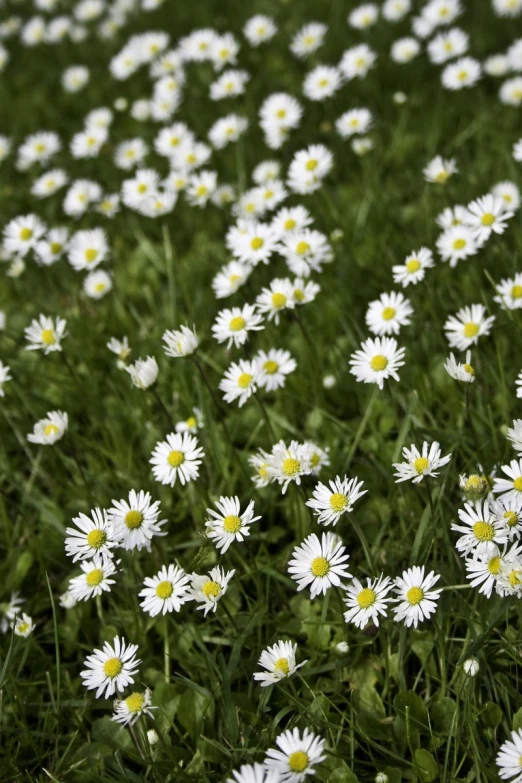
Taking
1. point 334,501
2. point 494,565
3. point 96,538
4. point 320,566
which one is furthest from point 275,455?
point 494,565

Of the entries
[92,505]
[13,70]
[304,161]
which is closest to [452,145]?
[304,161]

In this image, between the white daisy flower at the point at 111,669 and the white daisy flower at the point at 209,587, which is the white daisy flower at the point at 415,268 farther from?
the white daisy flower at the point at 111,669

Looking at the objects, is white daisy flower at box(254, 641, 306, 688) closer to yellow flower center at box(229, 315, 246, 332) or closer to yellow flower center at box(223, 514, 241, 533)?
yellow flower center at box(223, 514, 241, 533)

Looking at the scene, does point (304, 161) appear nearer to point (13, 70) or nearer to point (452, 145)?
point (452, 145)

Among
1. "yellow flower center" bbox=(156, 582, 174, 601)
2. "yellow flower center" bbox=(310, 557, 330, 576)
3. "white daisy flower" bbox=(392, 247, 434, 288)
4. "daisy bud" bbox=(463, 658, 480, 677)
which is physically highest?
"white daisy flower" bbox=(392, 247, 434, 288)

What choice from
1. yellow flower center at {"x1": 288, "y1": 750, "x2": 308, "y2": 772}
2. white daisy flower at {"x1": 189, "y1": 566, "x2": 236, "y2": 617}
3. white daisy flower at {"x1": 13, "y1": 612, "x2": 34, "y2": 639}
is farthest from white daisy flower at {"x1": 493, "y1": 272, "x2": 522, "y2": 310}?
white daisy flower at {"x1": 13, "y1": 612, "x2": 34, "y2": 639}

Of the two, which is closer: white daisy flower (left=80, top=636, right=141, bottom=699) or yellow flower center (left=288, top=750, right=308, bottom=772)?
yellow flower center (left=288, top=750, right=308, bottom=772)
